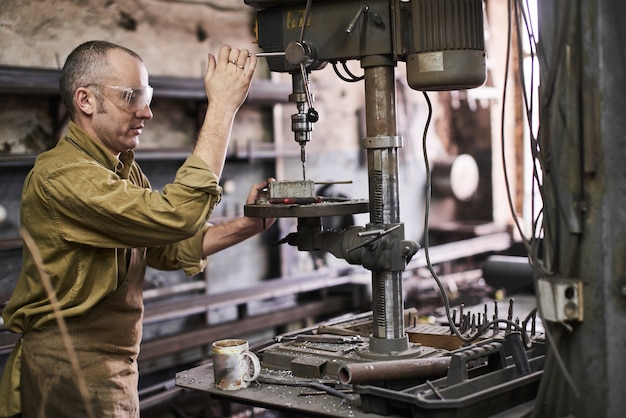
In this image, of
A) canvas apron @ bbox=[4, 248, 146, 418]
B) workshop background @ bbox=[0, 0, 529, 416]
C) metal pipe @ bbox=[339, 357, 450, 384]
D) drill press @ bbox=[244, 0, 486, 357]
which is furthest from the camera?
workshop background @ bbox=[0, 0, 529, 416]

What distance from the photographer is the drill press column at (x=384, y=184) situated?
180 centimetres

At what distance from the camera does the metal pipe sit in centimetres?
153

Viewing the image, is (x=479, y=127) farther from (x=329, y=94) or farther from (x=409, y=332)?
(x=409, y=332)

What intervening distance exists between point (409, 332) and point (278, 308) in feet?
8.64

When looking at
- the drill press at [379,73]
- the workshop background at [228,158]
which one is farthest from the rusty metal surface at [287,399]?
the workshop background at [228,158]

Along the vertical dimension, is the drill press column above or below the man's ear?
below

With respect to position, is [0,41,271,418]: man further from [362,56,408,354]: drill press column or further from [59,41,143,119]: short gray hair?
[362,56,408,354]: drill press column

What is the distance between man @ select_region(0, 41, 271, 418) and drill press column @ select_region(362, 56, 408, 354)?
317mm

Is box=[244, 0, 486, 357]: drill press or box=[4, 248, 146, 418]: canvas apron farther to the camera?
box=[4, 248, 146, 418]: canvas apron

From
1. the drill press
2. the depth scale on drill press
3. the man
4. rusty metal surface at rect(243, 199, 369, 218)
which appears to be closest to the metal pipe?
the depth scale on drill press

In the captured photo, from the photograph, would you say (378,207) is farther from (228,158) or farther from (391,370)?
(228,158)

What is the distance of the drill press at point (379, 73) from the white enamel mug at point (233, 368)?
29 cm

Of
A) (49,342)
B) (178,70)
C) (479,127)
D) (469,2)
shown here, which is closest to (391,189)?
(469,2)

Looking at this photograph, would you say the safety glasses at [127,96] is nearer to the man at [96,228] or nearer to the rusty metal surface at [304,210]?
the man at [96,228]
